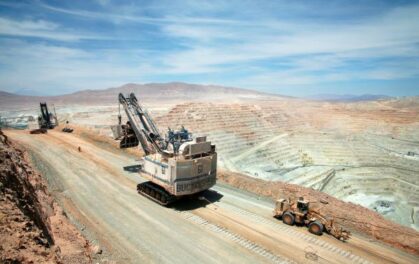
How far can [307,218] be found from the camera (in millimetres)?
13086

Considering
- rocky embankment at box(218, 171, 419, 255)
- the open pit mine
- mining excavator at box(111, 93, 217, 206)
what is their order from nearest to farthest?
the open pit mine, rocky embankment at box(218, 171, 419, 255), mining excavator at box(111, 93, 217, 206)

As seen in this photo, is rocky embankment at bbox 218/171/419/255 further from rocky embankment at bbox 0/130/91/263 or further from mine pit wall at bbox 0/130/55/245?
mine pit wall at bbox 0/130/55/245

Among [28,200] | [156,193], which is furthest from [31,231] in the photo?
[156,193]

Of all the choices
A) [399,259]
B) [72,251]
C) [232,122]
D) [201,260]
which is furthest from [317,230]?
[232,122]

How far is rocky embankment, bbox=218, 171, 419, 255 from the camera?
39.8ft

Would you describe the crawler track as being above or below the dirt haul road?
above

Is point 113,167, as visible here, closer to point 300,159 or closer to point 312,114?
point 300,159

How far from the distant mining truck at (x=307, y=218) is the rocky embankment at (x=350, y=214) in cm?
123

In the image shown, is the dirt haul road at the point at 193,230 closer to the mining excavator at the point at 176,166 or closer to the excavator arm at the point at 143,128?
the mining excavator at the point at 176,166

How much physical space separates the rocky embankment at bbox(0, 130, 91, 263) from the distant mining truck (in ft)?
28.0

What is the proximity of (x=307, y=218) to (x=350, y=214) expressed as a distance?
8.66 feet

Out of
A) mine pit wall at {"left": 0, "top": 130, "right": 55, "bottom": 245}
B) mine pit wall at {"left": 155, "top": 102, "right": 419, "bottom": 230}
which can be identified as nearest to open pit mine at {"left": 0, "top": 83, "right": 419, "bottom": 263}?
mine pit wall at {"left": 155, "top": 102, "right": 419, "bottom": 230}

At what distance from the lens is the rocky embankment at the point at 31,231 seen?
704 centimetres

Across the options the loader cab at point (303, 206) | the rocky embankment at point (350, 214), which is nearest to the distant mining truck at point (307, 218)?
the loader cab at point (303, 206)
